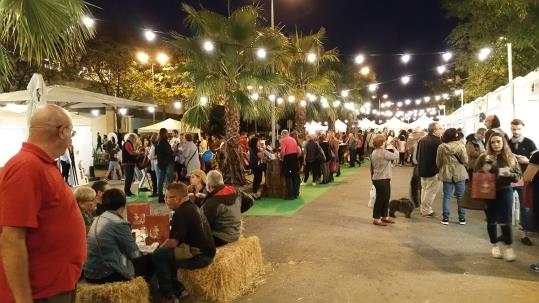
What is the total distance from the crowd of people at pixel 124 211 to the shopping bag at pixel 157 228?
0.40 meters

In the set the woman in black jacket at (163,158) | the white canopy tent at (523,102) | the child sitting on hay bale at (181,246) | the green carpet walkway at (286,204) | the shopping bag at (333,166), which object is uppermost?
the white canopy tent at (523,102)

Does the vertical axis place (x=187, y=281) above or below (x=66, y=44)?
below

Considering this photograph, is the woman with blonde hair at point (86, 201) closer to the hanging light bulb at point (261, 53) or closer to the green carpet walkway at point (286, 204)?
the green carpet walkway at point (286, 204)

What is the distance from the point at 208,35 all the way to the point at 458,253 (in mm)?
9877

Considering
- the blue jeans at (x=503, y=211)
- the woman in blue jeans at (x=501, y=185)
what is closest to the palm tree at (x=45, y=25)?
the woman in blue jeans at (x=501, y=185)

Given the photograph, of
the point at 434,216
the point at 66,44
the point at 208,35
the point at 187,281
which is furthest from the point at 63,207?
the point at 208,35

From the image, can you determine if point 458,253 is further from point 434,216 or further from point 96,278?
point 96,278

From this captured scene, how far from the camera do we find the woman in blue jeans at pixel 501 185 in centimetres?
642

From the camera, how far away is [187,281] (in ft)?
17.2

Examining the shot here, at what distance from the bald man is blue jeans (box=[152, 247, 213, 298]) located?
2.44m

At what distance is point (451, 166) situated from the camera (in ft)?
29.2

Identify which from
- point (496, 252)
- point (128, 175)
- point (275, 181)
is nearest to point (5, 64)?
point (496, 252)

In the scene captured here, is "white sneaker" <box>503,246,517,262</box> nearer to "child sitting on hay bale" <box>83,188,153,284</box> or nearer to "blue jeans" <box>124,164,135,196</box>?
"child sitting on hay bale" <box>83,188,153,284</box>

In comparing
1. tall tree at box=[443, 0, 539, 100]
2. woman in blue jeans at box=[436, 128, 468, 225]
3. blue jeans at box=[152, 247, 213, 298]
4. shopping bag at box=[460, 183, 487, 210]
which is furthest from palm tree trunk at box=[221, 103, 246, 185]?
blue jeans at box=[152, 247, 213, 298]
